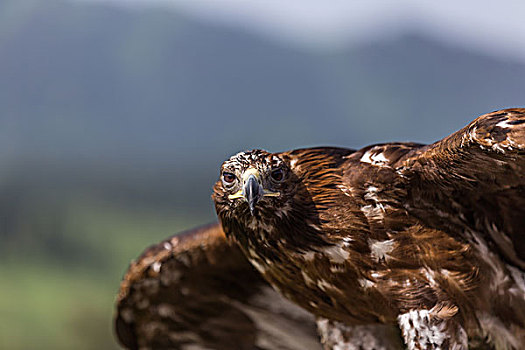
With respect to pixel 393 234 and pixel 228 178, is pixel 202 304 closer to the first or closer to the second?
pixel 228 178

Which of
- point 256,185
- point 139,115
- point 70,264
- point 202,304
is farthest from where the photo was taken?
point 139,115

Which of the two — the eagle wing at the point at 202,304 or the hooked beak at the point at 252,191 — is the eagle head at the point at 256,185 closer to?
the hooked beak at the point at 252,191

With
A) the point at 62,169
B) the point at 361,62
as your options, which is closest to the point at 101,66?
the point at 62,169

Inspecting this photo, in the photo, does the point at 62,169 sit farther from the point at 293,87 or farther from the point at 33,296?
the point at 293,87

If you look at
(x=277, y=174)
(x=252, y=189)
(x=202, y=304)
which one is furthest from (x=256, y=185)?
(x=202, y=304)

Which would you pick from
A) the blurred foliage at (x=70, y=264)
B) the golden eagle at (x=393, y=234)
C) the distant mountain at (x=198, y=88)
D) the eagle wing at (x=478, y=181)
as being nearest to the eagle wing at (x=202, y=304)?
the golden eagle at (x=393, y=234)

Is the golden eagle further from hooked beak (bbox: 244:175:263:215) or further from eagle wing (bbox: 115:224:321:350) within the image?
eagle wing (bbox: 115:224:321:350)

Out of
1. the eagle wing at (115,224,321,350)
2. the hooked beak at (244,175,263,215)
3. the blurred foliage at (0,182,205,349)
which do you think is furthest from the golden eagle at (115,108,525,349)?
the blurred foliage at (0,182,205,349)
